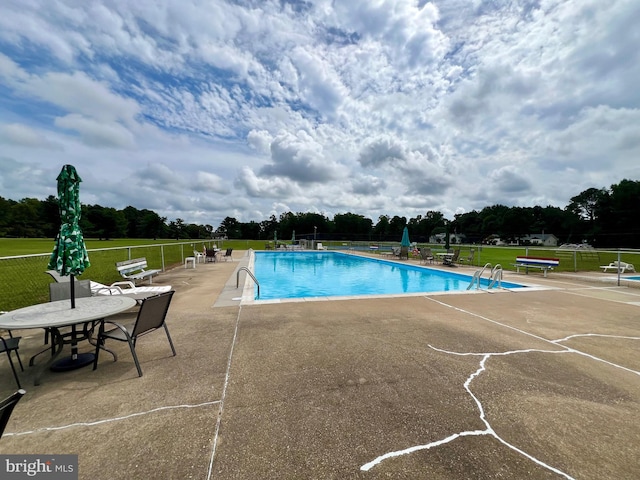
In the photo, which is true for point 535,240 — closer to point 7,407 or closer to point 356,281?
point 356,281

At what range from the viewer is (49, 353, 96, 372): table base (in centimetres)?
319

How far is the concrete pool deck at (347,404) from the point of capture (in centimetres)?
188

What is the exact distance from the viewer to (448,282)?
39.3 ft

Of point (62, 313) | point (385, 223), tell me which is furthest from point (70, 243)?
point (385, 223)

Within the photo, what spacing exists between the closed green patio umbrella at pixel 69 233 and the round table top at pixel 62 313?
0.21m

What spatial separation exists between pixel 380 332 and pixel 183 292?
5537 mm

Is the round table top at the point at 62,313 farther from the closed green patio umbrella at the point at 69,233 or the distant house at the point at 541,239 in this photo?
the distant house at the point at 541,239

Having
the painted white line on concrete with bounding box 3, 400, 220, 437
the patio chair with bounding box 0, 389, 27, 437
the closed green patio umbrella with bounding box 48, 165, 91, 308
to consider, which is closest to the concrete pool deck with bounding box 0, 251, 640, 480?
Answer: the painted white line on concrete with bounding box 3, 400, 220, 437

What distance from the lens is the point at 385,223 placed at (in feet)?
308

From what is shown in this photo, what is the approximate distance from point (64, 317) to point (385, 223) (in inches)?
3711

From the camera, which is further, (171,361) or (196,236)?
(196,236)

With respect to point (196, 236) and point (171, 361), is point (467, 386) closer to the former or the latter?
point (171, 361)

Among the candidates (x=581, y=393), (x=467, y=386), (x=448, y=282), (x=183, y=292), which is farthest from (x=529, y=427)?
(x=448, y=282)

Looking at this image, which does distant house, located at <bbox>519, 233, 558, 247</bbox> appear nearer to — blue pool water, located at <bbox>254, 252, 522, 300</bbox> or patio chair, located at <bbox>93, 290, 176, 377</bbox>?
blue pool water, located at <bbox>254, 252, 522, 300</bbox>
